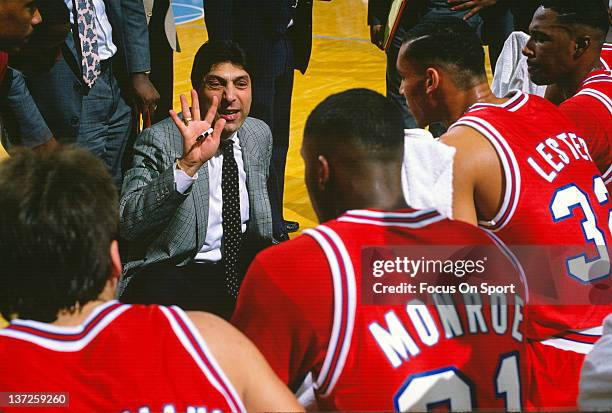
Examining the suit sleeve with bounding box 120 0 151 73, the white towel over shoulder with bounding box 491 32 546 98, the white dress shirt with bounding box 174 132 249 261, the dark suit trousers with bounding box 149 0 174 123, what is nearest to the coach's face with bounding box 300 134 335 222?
the white dress shirt with bounding box 174 132 249 261

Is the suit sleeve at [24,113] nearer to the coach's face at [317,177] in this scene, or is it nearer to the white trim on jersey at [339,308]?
the coach's face at [317,177]

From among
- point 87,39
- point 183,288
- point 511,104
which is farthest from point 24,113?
point 511,104

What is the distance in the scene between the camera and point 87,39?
11.7 ft

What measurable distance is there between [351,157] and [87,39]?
84.9 inches

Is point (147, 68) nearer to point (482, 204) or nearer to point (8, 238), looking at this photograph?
point (482, 204)

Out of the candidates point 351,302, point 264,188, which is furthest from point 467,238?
point 264,188

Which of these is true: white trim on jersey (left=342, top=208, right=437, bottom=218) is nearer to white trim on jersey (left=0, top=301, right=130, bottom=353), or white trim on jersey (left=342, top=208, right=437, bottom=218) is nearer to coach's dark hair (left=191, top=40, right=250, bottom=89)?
white trim on jersey (left=0, top=301, right=130, bottom=353)

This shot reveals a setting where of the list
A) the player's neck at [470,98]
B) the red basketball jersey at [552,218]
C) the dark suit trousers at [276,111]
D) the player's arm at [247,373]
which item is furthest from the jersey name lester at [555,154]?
the dark suit trousers at [276,111]

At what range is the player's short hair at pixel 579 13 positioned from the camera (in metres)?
3.15

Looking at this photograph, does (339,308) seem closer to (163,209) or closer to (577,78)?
(163,209)

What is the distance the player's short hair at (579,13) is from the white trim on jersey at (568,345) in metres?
1.31

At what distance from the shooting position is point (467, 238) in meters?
1.76

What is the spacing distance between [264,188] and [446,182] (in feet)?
3.55

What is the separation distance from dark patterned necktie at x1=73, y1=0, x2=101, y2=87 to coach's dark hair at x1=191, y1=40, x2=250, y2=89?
1.98 feet
